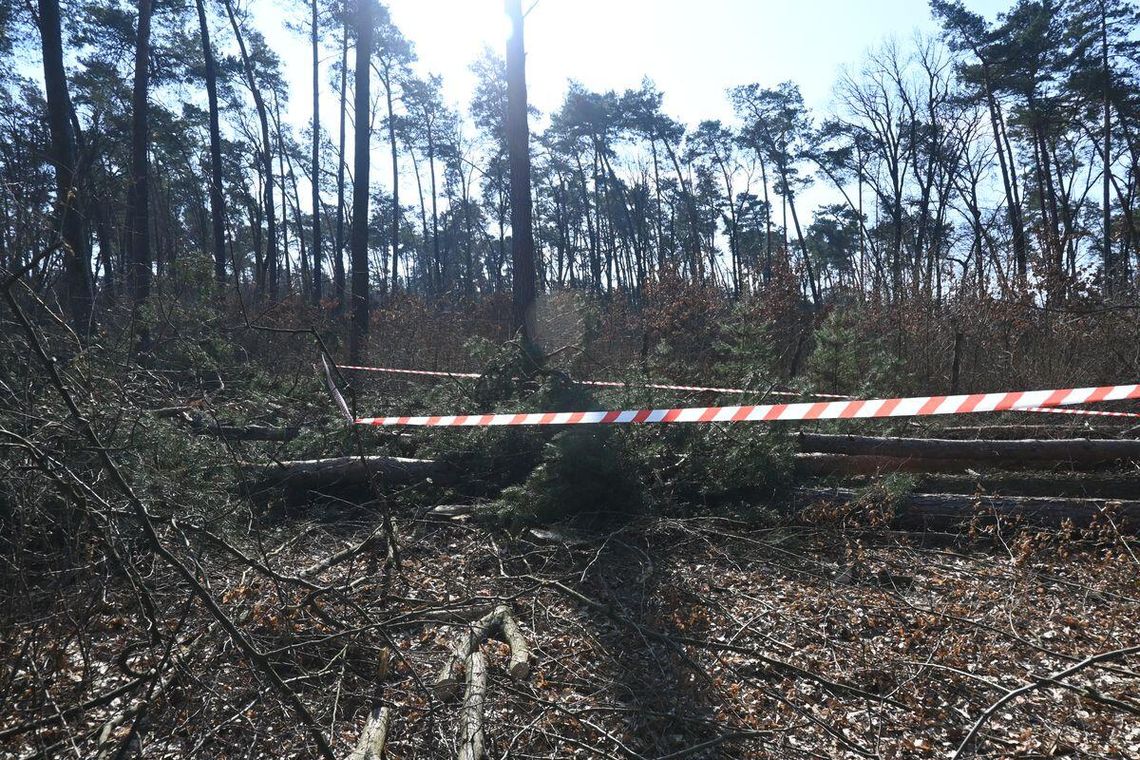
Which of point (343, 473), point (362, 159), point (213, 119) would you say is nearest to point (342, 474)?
point (343, 473)

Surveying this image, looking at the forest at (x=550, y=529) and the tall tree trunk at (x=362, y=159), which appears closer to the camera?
the forest at (x=550, y=529)

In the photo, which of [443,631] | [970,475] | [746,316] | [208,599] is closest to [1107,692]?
[970,475]

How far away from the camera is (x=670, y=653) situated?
3.73m

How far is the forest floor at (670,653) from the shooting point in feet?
9.93

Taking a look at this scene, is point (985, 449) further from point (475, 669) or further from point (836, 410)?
point (475, 669)

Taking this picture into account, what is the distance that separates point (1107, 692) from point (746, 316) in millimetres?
6403

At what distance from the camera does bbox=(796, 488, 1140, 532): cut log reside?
4.87 metres

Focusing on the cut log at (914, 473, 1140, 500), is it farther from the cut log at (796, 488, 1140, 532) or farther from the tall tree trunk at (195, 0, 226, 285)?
the tall tree trunk at (195, 0, 226, 285)

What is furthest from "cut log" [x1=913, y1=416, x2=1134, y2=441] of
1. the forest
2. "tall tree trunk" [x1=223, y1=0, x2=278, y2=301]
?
"tall tree trunk" [x1=223, y1=0, x2=278, y2=301]

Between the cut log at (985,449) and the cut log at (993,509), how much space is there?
63 centimetres

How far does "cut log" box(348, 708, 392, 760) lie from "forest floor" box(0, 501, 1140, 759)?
0.22 feet

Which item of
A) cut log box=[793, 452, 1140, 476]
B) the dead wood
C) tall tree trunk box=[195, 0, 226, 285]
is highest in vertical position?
tall tree trunk box=[195, 0, 226, 285]

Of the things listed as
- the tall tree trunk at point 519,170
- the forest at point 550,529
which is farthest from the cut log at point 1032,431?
the tall tree trunk at point 519,170

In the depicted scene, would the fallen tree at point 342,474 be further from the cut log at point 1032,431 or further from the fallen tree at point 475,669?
the cut log at point 1032,431
